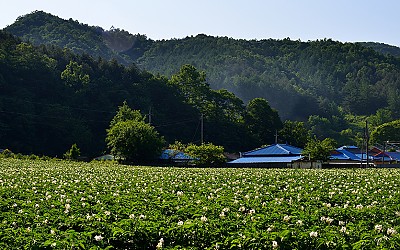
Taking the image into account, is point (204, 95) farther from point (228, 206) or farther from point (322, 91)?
point (228, 206)

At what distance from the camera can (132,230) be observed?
26.3ft

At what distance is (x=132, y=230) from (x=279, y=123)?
273 feet

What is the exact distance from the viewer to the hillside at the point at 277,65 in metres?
142

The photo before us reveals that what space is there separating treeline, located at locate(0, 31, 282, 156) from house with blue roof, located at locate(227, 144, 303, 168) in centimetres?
1815

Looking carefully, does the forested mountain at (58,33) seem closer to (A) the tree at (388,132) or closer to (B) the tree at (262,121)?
(B) the tree at (262,121)

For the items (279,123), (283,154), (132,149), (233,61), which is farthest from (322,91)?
(132,149)

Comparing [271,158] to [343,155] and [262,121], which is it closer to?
[343,155]

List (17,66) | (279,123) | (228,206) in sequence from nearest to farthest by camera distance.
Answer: (228,206)
(17,66)
(279,123)

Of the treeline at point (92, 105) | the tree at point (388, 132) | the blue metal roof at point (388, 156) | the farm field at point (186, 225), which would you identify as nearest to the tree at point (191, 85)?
the treeline at point (92, 105)

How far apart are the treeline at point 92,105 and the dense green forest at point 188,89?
0.16 meters

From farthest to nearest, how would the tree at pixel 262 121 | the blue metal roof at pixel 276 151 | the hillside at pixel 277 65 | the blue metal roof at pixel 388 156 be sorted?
the hillside at pixel 277 65 → the tree at pixel 262 121 → the blue metal roof at pixel 388 156 → the blue metal roof at pixel 276 151

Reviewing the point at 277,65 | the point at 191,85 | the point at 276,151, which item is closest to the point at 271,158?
the point at 276,151

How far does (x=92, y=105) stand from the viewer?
76938mm

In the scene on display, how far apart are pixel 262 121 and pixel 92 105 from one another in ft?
94.0
